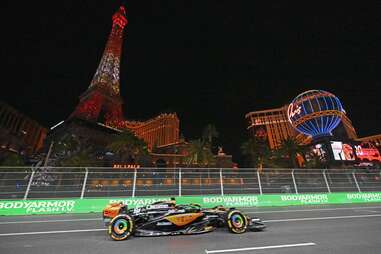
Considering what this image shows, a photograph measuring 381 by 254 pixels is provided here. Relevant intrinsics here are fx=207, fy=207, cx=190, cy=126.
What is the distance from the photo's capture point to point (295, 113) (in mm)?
62031

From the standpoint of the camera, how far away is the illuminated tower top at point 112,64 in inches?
3625

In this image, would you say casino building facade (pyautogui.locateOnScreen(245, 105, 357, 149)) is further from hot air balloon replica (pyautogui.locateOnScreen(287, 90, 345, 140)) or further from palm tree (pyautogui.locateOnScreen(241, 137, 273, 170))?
palm tree (pyautogui.locateOnScreen(241, 137, 273, 170))

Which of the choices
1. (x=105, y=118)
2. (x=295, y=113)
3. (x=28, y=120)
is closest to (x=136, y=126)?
(x=105, y=118)

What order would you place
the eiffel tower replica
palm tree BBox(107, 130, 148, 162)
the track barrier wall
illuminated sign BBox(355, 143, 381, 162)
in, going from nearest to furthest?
the track barrier wall, palm tree BBox(107, 130, 148, 162), illuminated sign BBox(355, 143, 381, 162), the eiffel tower replica

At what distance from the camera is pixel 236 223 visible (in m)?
6.54

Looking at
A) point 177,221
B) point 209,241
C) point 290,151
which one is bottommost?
point 209,241

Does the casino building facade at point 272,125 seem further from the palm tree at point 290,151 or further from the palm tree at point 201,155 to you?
the palm tree at point 201,155

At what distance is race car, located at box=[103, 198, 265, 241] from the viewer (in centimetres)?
625

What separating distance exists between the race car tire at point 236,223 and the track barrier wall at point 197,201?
18.7ft

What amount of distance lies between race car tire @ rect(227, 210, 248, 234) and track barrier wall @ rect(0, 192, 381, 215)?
569 cm

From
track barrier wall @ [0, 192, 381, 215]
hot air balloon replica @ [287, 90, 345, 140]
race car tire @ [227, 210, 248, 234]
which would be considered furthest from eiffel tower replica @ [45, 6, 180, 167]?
race car tire @ [227, 210, 248, 234]

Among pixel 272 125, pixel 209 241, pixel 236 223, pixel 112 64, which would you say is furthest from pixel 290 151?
pixel 272 125

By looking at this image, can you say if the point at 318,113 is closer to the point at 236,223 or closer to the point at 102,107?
the point at 236,223

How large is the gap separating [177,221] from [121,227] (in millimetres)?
1656
